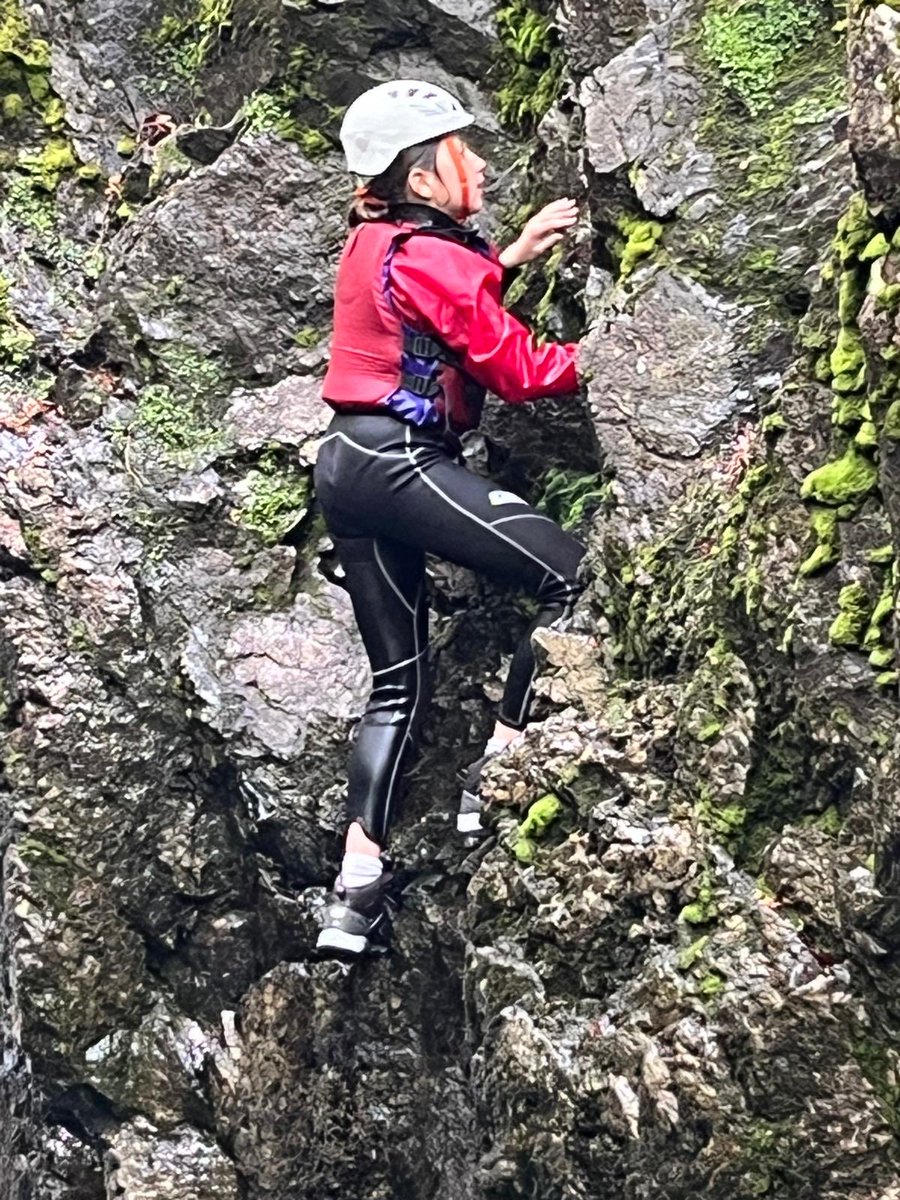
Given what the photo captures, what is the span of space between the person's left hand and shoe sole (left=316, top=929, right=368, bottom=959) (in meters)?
2.90

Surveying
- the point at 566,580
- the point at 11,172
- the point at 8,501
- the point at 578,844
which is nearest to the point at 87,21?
the point at 11,172

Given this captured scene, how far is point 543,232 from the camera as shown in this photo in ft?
18.4

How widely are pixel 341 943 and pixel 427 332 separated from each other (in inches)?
101

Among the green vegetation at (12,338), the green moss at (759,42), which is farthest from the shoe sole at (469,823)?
the green vegetation at (12,338)

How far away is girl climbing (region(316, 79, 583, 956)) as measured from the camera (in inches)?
214

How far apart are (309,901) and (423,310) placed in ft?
9.63

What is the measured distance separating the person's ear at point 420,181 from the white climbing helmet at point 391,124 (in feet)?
0.32

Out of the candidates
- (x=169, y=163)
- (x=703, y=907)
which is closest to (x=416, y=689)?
(x=703, y=907)

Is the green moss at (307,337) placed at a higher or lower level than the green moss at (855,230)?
lower

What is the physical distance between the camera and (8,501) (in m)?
7.18

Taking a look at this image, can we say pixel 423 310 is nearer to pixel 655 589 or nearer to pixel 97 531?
pixel 655 589

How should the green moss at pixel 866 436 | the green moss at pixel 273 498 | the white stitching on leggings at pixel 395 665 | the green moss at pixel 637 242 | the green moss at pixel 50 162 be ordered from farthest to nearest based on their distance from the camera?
the green moss at pixel 50 162
the green moss at pixel 273 498
the white stitching on leggings at pixel 395 665
the green moss at pixel 637 242
the green moss at pixel 866 436

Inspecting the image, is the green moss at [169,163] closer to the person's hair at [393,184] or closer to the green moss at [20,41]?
the green moss at [20,41]

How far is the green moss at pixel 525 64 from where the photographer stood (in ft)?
22.8
